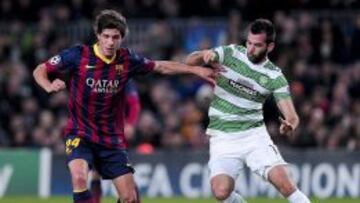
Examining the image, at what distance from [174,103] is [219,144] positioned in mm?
8700

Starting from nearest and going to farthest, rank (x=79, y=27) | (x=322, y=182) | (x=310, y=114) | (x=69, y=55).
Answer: (x=69, y=55) → (x=322, y=182) → (x=310, y=114) → (x=79, y=27)

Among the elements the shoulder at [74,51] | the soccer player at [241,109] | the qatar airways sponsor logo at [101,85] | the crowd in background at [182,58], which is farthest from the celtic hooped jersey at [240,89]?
the crowd in background at [182,58]

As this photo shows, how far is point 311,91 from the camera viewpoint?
21.1 meters

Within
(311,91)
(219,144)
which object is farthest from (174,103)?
(219,144)

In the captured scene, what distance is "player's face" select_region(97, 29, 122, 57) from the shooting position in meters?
11.7

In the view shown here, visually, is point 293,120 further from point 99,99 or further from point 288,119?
point 99,99

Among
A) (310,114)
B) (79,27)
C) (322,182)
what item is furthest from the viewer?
(79,27)

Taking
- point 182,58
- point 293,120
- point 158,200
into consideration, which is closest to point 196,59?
point 293,120

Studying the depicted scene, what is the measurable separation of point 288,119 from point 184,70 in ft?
3.56

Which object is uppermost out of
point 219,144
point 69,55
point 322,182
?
point 69,55

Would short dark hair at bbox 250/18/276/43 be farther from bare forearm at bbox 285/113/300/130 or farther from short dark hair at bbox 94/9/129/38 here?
short dark hair at bbox 94/9/129/38

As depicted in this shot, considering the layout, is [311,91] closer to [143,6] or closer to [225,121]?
[143,6]

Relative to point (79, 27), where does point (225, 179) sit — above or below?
below

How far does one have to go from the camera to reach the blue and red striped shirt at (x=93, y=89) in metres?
12.0
